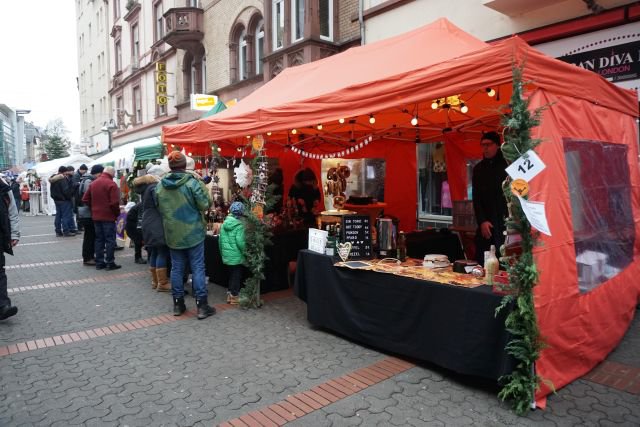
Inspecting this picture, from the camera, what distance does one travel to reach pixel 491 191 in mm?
5039

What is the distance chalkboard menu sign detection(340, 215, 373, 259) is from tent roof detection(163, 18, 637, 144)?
111 cm

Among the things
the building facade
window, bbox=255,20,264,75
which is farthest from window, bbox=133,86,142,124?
the building facade

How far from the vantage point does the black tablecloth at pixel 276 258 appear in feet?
21.2

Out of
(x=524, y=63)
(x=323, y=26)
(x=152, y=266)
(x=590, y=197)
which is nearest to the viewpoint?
(x=524, y=63)

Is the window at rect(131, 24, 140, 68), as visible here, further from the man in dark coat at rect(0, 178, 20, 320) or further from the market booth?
the man in dark coat at rect(0, 178, 20, 320)

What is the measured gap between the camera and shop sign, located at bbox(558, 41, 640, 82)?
6129mm

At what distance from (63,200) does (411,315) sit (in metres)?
12.2

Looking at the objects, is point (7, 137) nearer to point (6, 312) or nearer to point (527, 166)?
point (6, 312)

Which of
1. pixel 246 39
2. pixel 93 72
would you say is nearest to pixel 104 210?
pixel 246 39

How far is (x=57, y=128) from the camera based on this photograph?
5891 cm

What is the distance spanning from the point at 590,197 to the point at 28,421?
480cm

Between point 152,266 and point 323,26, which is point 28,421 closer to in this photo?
point 152,266

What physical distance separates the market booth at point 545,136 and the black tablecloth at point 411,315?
2cm

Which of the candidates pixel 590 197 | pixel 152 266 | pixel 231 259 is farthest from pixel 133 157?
pixel 590 197
